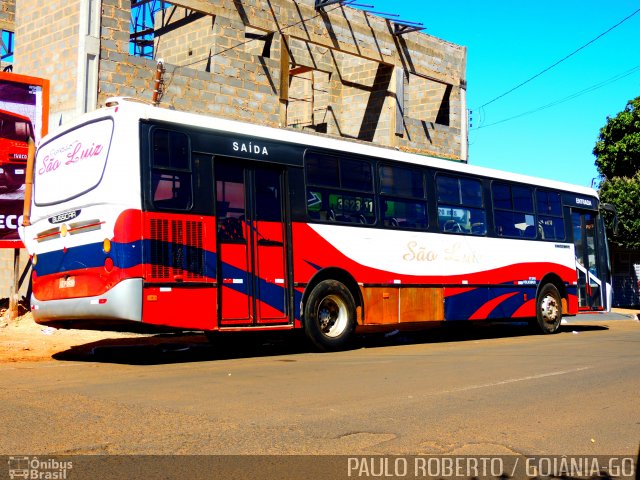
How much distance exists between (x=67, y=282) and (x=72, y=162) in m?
1.72

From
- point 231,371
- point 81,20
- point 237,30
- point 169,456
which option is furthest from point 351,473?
point 237,30

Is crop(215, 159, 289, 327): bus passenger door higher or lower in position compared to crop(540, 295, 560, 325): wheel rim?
higher

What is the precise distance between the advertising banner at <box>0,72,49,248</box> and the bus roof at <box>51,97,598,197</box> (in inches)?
213

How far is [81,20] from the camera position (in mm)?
16688

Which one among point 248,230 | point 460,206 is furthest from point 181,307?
point 460,206

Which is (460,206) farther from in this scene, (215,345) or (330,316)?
(215,345)

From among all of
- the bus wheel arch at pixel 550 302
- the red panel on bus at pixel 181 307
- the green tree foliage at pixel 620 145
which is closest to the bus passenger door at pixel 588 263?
the bus wheel arch at pixel 550 302

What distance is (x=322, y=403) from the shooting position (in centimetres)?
736

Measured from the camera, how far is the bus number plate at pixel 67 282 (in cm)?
1055

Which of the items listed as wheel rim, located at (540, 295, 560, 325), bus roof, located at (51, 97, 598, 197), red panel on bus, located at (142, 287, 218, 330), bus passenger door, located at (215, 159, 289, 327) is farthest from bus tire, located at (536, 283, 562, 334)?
red panel on bus, located at (142, 287, 218, 330)

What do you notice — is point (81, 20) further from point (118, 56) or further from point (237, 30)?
point (237, 30)

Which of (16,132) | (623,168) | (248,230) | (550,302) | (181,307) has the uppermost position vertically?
(623,168)

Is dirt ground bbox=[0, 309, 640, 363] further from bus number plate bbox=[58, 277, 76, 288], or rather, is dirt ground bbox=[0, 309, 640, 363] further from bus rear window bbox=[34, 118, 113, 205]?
bus rear window bbox=[34, 118, 113, 205]

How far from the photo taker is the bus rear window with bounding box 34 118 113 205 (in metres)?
10.4
